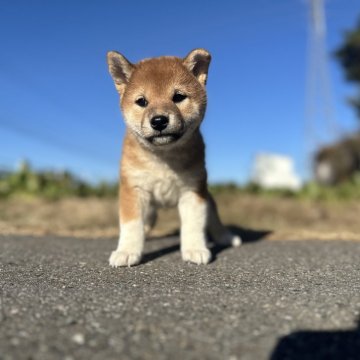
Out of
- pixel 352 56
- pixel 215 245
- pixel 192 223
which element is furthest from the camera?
pixel 352 56

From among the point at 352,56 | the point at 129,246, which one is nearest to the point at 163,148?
the point at 129,246

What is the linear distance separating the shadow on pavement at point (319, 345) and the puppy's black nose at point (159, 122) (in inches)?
82.1

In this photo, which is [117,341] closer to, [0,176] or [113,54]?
[113,54]

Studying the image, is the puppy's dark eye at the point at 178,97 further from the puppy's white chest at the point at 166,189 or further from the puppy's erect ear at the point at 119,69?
the puppy's white chest at the point at 166,189

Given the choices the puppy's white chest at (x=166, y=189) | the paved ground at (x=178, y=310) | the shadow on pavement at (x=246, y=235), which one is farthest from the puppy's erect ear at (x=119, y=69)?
the shadow on pavement at (x=246, y=235)

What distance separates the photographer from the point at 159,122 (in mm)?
3582

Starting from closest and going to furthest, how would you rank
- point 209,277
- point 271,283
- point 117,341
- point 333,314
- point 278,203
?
point 117,341 → point 333,314 → point 271,283 → point 209,277 → point 278,203

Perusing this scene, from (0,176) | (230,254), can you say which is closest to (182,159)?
(230,254)

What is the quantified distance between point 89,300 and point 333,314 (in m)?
1.23

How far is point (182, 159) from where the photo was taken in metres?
4.04

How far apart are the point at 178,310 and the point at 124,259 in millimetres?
1433

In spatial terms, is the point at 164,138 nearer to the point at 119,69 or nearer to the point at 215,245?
the point at 119,69

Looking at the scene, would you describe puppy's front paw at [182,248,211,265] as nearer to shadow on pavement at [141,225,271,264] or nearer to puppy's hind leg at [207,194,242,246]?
shadow on pavement at [141,225,271,264]

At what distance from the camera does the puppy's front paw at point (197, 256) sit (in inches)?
147
